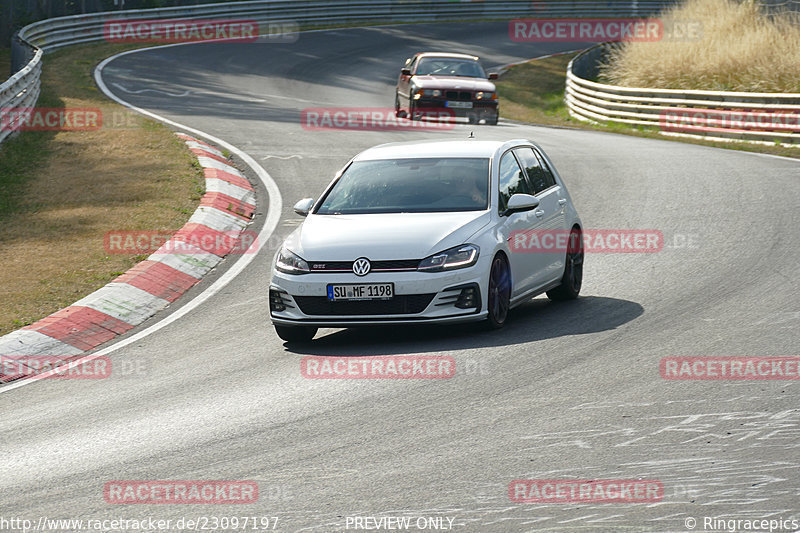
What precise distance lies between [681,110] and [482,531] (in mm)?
24919

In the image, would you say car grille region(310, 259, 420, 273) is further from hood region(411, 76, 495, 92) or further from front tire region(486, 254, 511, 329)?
hood region(411, 76, 495, 92)

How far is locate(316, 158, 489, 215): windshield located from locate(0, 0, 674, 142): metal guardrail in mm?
12093

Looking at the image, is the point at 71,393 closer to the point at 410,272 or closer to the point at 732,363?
the point at 410,272

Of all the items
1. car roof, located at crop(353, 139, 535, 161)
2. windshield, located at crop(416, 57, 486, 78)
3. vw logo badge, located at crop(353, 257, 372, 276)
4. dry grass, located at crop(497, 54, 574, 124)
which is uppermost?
car roof, located at crop(353, 139, 535, 161)

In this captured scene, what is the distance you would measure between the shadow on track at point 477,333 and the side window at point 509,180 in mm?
1075

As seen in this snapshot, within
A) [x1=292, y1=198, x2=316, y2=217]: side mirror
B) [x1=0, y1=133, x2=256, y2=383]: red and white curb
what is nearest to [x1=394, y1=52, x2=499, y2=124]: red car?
[x1=0, y1=133, x2=256, y2=383]: red and white curb

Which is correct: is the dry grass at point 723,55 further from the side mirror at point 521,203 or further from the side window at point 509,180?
the side mirror at point 521,203

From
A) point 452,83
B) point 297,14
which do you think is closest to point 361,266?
point 452,83

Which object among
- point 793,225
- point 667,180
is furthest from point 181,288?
point 667,180

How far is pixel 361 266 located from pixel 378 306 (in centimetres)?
34

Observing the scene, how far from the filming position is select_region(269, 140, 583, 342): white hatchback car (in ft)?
30.7

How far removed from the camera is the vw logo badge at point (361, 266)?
9352 millimetres

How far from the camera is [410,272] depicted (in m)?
9.34

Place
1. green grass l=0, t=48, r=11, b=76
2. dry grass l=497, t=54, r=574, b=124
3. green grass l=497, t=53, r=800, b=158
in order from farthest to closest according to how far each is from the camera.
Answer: dry grass l=497, t=54, r=574, b=124, green grass l=0, t=48, r=11, b=76, green grass l=497, t=53, r=800, b=158
